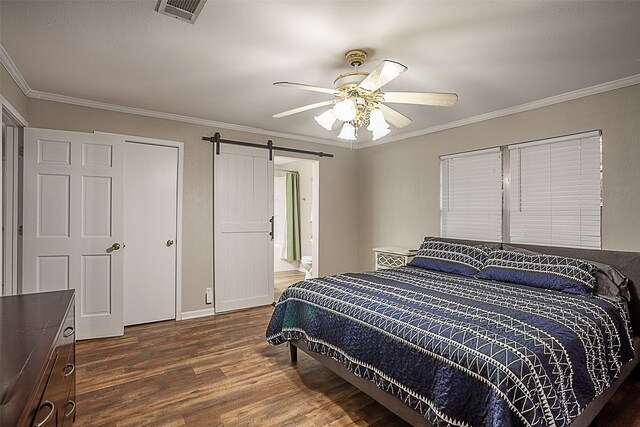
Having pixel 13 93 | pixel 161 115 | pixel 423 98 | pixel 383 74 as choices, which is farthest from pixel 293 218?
pixel 383 74

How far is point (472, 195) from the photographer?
13.2ft

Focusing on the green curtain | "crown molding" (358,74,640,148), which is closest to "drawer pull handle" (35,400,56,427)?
"crown molding" (358,74,640,148)

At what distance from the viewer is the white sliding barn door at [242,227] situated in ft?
14.0

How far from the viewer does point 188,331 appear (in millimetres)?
3607

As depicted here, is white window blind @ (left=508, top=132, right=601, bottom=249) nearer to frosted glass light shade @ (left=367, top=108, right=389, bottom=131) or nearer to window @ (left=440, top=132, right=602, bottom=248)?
window @ (left=440, top=132, right=602, bottom=248)

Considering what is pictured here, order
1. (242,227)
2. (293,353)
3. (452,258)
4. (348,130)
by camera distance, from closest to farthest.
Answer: (348,130)
(293,353)
(452,258)
(242,227)

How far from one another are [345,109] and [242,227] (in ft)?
8.79

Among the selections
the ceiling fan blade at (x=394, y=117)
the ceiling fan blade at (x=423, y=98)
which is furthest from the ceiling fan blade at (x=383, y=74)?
the ceiling fan blade at (x=394, y=117)

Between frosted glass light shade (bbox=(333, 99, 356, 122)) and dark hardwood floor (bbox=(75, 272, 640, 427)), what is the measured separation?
1905mm

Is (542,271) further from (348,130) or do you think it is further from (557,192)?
(348,130)

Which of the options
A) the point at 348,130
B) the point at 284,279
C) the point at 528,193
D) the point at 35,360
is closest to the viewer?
the point at 35,360

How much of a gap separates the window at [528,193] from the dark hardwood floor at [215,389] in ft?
4.59

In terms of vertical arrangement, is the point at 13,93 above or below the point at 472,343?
above

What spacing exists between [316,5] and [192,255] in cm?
316
